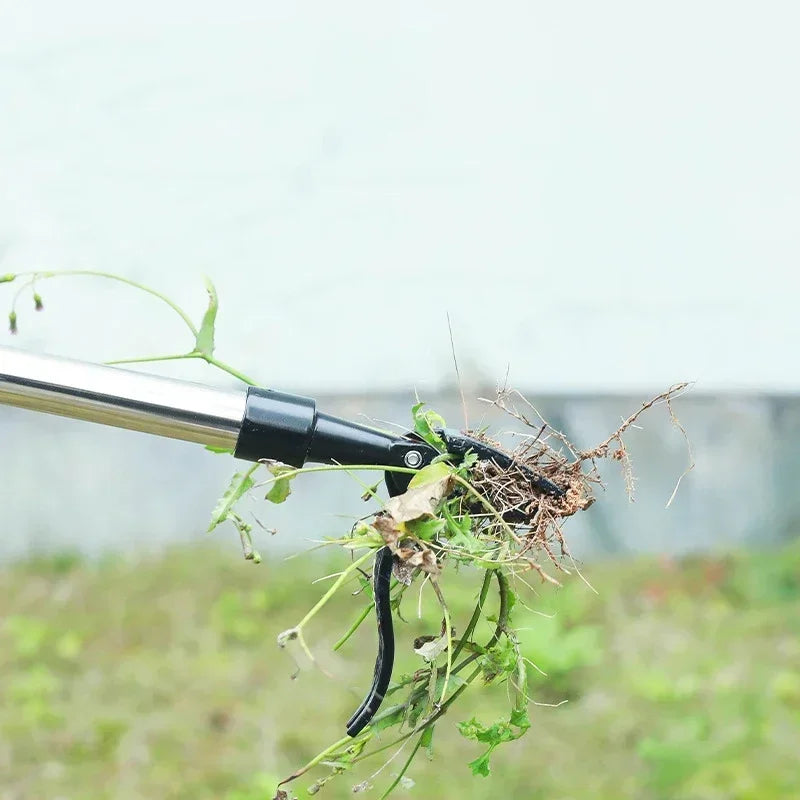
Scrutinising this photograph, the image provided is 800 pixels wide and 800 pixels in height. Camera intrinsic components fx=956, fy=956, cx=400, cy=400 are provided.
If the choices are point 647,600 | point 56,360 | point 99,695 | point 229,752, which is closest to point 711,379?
point 647,600

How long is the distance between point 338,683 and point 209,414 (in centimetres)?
114

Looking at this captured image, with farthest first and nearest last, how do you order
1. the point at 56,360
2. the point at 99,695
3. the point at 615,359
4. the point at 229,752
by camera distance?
the point at 615,359 → the point at 99,695 → the point at 229,752 → the point at 56,360

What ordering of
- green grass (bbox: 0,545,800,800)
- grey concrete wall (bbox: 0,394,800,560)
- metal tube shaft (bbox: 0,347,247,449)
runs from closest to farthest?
metal tube shaft (bbox: 0,347,247,449)
green grass (bbox: 0,545,800,800)
grey concrete wall (bbox: 0,394,800,560)

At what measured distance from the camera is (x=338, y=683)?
158cm

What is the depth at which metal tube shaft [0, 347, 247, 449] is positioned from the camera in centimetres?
53

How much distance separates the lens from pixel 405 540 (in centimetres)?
54

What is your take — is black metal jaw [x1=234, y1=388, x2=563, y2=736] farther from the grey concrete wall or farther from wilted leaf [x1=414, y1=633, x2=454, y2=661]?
the grey concrete wall

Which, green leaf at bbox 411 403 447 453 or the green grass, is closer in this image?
green leaf at bbox 411 403 447 453

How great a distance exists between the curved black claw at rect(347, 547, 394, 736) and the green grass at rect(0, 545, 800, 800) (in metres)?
0.80

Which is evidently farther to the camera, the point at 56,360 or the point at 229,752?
the point at 229,752

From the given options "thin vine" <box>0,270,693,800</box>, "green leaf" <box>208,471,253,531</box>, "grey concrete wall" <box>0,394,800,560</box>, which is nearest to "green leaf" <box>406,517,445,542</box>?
"thin vine" <box>0,270,693,800</box>

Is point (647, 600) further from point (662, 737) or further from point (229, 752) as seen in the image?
point (229, 752)

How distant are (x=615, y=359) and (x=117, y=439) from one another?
0.96 metres

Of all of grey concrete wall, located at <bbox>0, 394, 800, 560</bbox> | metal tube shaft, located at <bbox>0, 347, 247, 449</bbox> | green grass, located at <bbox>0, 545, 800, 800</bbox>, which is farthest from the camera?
grey concrete wall, located at <bbox>0, 394, 800, 560</bbox>
